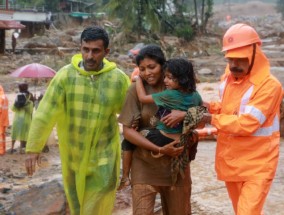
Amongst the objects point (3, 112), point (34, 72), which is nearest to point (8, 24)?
point (34, 72)

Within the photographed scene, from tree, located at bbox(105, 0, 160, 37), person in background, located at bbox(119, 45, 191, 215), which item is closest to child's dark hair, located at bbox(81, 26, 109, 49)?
person in background, located at bbox(119, 45, 191, 215)

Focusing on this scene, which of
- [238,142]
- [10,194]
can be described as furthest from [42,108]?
[10,194]

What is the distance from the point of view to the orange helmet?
140 inches

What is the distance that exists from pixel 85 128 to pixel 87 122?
50mm

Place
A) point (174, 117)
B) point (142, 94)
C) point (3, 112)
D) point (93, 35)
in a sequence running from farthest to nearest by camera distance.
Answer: point (3, 112) < point (93, 35) < point (142, 94) < point (174, 117)

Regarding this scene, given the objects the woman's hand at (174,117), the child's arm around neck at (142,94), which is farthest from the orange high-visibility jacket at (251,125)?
the child's arm around neck at (142,94)

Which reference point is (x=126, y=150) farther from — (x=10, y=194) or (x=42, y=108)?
(x=10, y=194)

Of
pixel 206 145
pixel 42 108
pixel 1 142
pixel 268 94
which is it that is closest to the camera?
pixel 268 94

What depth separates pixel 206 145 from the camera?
27.5 ft

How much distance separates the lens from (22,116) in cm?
1017

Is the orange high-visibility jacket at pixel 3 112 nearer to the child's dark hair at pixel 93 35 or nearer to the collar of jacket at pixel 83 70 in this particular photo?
the collar of jacket at pixel 83 70

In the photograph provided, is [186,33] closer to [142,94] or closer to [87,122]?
[87,122]

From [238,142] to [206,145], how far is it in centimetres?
478

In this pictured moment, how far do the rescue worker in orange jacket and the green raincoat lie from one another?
840 millimetres
